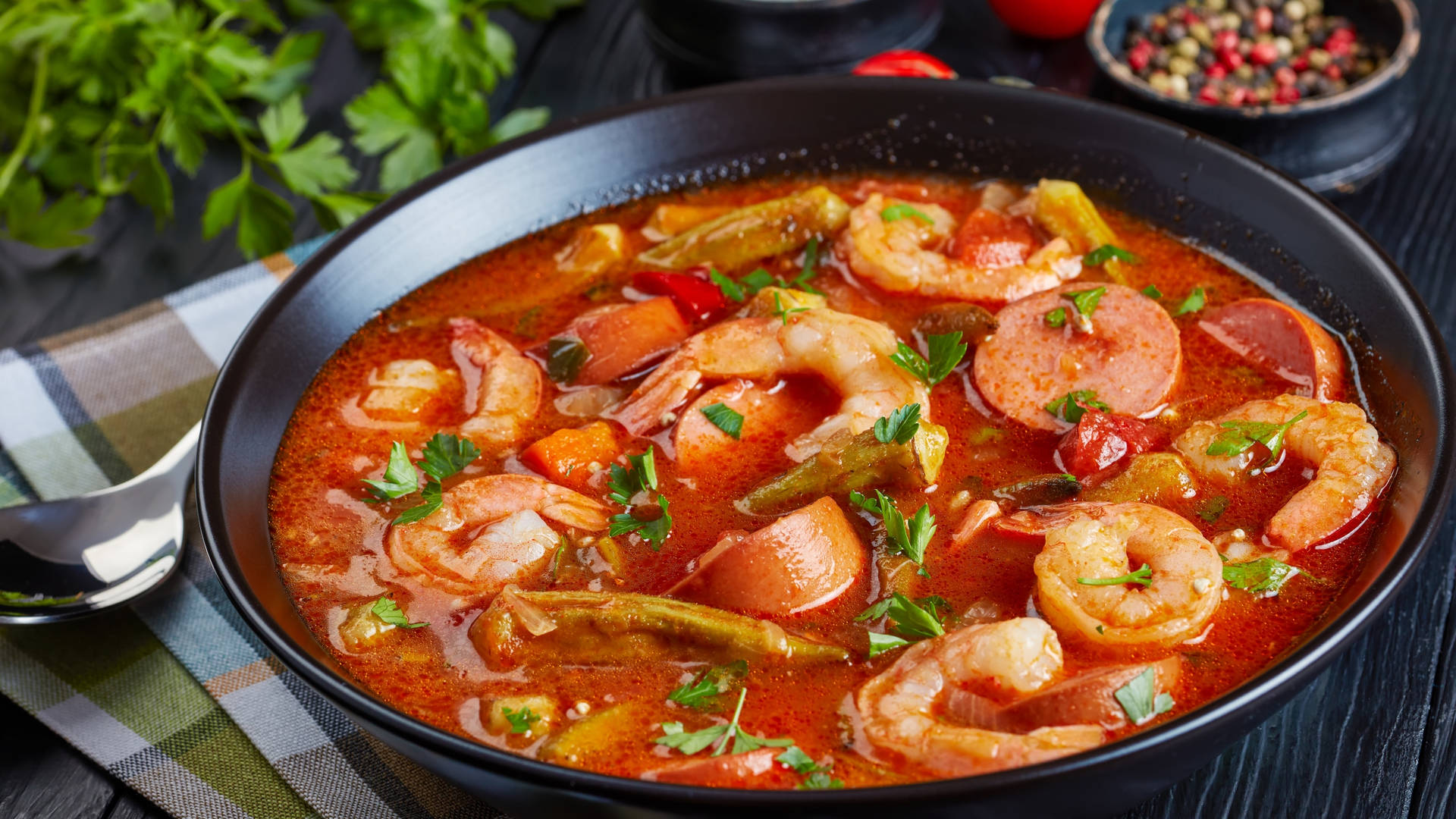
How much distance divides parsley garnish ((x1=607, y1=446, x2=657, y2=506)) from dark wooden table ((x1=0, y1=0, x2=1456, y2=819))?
1112 millimetres

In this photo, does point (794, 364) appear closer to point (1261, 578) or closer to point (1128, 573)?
point (1128, 573)

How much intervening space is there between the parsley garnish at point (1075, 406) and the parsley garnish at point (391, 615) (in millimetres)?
1403

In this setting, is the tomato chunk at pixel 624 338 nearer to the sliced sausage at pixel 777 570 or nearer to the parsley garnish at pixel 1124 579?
the sliced sausage at pixel 777 570

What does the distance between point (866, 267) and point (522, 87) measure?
83.9 inches

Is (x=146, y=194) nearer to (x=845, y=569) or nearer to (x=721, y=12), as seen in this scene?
(x=721, y=12)

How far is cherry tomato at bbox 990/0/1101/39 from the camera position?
4621mm

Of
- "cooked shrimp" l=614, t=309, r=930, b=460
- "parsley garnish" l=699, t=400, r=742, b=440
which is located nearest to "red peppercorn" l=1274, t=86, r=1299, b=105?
"cooked shrimp" l=614, t=309, r=930, b=460

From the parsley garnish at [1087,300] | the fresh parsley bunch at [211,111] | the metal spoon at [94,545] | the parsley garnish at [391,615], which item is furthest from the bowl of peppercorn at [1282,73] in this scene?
the metal spoon at [94,545]

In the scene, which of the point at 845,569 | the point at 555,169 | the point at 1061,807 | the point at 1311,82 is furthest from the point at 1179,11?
the point at 1061,807

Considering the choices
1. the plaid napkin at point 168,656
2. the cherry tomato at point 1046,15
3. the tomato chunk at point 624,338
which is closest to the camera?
the plaid napkin at point 168,656

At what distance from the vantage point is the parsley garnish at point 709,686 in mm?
2350

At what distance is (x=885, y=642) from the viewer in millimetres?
2398

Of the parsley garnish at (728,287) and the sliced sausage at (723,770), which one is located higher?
the parsley garnish at (728,287)

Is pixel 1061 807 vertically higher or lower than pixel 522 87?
higher
